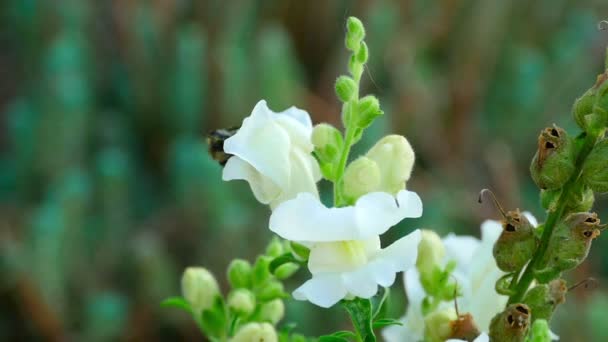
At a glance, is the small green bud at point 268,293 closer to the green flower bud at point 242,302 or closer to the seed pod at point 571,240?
the green flower bud at point 242,302

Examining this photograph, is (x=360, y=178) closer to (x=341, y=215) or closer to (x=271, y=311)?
(x=341, y=215)

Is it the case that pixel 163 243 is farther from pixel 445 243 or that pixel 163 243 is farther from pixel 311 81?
pixel 445 243

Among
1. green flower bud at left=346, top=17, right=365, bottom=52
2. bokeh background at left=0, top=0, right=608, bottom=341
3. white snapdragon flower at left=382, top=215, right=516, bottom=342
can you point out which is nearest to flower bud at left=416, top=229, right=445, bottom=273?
white snapdragon flower at left=382, top=215, right=516, bottom=342

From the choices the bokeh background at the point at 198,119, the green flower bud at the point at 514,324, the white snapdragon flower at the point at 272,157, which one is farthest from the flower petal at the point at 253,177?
the bokeh background at the point at 198,119

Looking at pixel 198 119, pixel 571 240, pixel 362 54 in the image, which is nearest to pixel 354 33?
pixel 362 54

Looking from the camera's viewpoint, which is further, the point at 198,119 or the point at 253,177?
the point at 198,119

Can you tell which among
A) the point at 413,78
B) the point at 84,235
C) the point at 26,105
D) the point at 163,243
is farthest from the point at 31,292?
the point at 413,78

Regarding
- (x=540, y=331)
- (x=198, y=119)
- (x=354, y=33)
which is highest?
(x=198, y=119)
